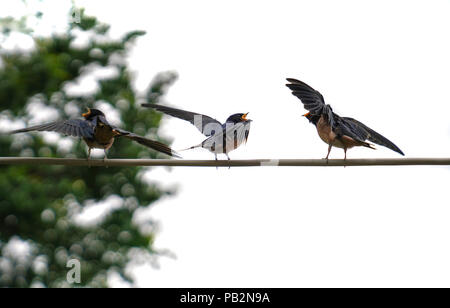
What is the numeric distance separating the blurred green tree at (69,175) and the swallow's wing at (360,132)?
477 cm

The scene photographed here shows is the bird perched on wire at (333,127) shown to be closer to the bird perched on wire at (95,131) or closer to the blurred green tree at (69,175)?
the bird perched on wire at (95,131)

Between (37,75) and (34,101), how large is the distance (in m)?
0.42

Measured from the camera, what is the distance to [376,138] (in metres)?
3.56

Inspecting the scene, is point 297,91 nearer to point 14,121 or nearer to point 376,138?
point 376,138

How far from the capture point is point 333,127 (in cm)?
375

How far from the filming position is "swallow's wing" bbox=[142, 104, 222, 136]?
390 centimetres

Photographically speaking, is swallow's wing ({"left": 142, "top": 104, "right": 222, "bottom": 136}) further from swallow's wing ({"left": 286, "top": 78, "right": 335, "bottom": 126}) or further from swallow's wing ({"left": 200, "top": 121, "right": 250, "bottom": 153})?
swallow's wing ({"left": 286, "top": 78, "right": 335, "bottom": 126})

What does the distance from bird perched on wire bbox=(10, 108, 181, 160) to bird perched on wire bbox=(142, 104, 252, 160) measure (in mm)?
350

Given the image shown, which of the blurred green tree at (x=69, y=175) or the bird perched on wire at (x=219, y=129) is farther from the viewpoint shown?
the blurred green tree at (x=69, y=175)

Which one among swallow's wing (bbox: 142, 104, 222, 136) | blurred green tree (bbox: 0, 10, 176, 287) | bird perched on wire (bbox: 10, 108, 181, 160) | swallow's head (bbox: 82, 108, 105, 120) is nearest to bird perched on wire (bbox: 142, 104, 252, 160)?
swallow's wing (bbox: 142, 104, 222, 136)

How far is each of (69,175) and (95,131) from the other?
4.85 metres

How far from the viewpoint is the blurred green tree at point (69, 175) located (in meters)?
8.27

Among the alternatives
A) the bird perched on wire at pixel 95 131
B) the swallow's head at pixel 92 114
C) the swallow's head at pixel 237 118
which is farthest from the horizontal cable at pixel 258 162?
the swallow's head at pixel 92 114
